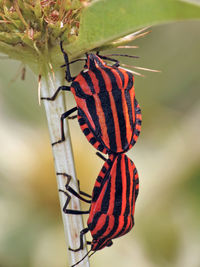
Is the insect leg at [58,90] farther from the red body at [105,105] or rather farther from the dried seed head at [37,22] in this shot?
the dried seed head at [37,22]

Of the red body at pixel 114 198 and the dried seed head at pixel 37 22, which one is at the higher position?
the dried seed head at pixel 37 22

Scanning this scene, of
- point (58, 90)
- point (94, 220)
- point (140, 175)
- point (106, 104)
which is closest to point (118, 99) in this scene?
point (106, 104)

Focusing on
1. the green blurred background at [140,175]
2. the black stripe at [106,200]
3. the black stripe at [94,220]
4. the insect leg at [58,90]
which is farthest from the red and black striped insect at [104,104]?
the green blurred background at [140,175]

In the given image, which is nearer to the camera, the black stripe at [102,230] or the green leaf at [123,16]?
the green leaf at [123,16]

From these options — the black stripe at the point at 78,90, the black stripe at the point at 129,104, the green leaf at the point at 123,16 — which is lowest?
the black stripe at the point at 129,104

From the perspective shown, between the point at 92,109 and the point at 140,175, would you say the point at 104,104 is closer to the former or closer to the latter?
the point at 92,109
